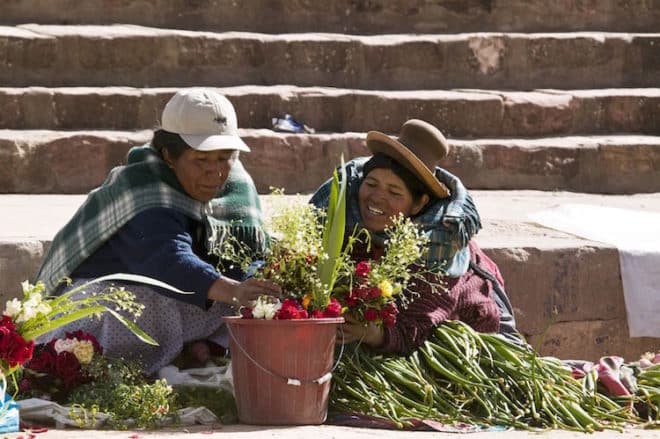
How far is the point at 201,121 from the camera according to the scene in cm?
507

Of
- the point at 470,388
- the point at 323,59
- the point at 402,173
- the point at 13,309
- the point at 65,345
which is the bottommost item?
the point at 470,388

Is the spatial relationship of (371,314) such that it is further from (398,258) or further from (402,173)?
(402,173)

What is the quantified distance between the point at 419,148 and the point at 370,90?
152 inches

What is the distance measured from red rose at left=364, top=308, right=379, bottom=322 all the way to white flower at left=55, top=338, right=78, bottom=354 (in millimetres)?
1061

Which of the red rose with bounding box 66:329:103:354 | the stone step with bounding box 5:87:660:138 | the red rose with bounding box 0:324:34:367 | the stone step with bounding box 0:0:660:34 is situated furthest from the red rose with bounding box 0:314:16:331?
the stone step with bounding box 0:0:660:34

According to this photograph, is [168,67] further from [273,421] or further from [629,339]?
[273,421]

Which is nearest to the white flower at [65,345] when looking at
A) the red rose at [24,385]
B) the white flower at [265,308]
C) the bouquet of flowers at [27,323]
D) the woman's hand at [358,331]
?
the red rose at [24,385]

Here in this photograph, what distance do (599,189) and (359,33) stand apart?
7.10ft

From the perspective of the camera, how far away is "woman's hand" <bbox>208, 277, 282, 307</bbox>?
4590mm

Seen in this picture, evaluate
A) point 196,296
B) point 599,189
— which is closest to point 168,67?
point 599,189

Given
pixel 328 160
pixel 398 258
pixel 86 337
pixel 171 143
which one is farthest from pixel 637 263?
pixel 86 337

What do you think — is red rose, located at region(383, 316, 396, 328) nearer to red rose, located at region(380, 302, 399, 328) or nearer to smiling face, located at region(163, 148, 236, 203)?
red rose, located at region(380, 302, 399, 328)

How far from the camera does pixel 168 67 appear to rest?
8.84m

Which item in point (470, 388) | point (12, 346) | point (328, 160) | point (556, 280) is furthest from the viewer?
point (328, 160)
